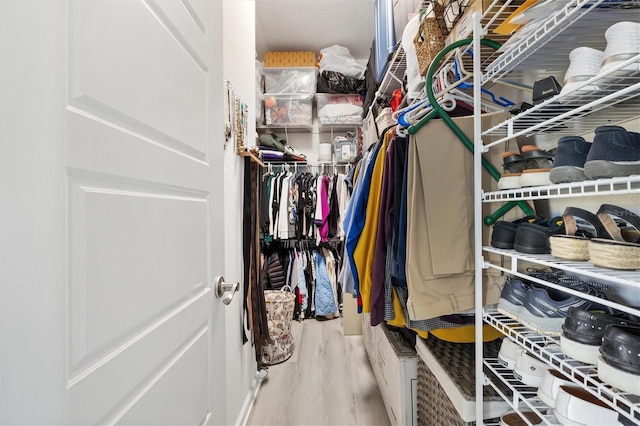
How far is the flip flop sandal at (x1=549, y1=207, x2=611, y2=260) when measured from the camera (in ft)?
2.09

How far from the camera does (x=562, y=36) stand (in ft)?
2.51

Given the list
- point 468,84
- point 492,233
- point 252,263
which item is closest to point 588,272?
point 492,233

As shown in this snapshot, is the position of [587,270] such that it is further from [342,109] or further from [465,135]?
[342,109]

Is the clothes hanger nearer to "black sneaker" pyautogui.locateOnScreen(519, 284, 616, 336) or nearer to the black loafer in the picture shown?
the black loafer

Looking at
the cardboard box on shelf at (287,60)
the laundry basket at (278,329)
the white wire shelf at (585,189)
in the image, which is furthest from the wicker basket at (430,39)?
the cardboard box on shelf at (287,60)

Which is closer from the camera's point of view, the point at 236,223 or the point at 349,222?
the point at 349,222

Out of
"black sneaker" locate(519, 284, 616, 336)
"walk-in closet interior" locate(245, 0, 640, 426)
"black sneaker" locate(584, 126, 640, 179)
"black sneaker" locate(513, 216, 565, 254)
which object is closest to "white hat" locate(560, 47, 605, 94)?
"walk-in closet interior" locate(245, 0, 640, 426)

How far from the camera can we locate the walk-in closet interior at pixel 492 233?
59 centimetres

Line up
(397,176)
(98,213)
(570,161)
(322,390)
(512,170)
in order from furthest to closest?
(322,390)
(397,176)
(512,170)
(570,161)
(98,213)

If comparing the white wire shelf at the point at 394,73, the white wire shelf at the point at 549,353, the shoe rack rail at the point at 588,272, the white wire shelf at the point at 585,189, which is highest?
the white wire shelf at the point at 394,73

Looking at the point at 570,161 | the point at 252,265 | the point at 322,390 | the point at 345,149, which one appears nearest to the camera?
the point at 570,161

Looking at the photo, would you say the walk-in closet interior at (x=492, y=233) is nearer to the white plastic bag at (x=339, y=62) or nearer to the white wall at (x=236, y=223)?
the white wall at (x=236, y=223)

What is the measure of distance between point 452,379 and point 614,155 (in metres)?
0.81

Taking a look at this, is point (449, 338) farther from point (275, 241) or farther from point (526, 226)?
point (275, 241)
